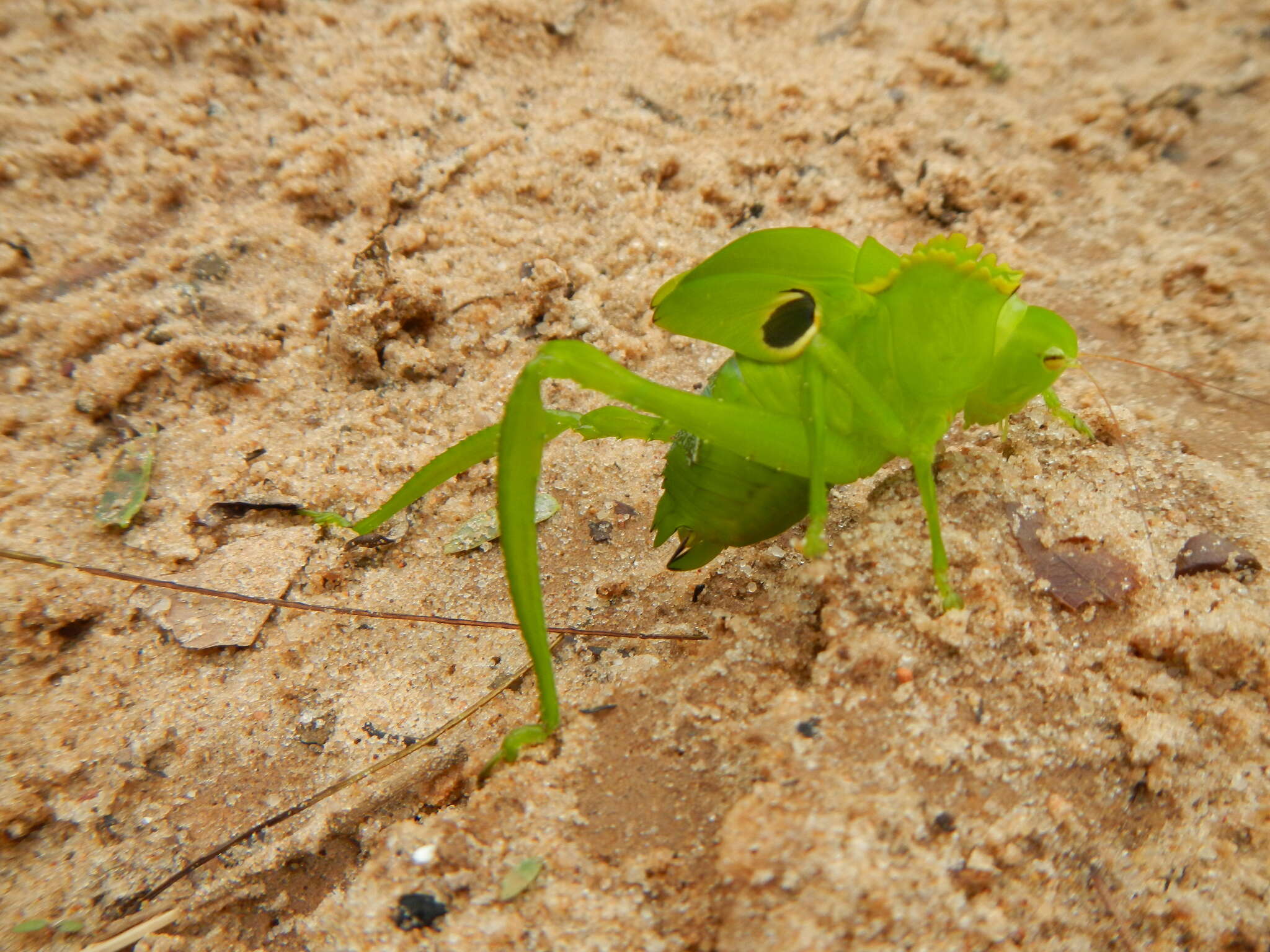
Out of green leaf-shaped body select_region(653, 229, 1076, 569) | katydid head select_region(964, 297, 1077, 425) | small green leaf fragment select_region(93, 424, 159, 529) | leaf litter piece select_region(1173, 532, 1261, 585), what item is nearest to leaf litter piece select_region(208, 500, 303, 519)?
small green leaf fragment select_region(93, 424, 159, 529)

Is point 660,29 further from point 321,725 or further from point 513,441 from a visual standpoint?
point 321,725

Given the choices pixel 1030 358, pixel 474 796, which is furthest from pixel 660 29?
pixel 474 796

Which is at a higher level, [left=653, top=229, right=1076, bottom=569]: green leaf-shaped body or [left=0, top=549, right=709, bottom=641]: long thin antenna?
[left=653, top=229, right=1076, bottom=569]: green leaf-shaped body

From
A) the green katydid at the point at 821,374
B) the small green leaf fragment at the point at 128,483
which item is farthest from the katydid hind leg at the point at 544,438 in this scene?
the small green leaf fragment at the point at 128,483

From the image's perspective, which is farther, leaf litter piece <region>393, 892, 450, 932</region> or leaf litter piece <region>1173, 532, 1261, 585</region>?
leaf litter piece <region>1173, 532, 1261, 585</region>

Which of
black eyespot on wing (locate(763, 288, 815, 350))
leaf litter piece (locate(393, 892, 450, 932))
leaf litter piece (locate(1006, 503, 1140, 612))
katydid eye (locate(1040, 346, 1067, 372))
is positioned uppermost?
black eyespot on wing (locate(763, 288, 815, 350))

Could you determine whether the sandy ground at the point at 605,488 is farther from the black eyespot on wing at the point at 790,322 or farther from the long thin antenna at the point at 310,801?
the black eyespot on wing at the point at 790,322

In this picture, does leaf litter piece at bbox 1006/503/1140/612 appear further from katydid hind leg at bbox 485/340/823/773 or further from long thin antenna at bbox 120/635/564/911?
long thin antenna at bbox 120/635/564/911
